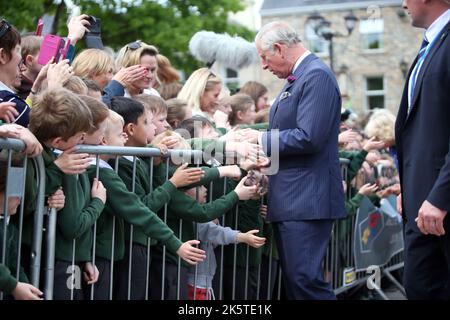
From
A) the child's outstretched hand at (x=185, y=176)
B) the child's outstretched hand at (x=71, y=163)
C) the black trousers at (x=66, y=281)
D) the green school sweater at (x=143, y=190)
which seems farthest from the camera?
the child's outstretched hand at (x=185, y=176)

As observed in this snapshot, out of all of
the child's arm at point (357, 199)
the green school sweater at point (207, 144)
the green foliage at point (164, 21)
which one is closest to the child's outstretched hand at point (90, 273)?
the green school sweater at point (207, 144)

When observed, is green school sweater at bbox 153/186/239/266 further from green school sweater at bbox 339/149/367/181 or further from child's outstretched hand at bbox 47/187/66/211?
green school sweater at bbox 339/149/367/181

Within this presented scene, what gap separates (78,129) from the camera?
13.4ft

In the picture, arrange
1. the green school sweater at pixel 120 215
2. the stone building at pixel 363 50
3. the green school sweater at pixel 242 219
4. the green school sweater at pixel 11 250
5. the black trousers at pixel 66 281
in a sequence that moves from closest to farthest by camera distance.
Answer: the green school sweater at pixel 11 250, the black trousers at pixel 66 281, the green school sweater at pixel 120 215, the green school sweater at pixel 242 219, the stone building at pixel 363 50

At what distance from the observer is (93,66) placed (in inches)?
227

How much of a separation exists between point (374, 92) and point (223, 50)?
35023 millimetres

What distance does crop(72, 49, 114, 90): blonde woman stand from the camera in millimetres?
5773

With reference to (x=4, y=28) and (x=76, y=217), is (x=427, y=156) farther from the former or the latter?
(x=4, y=28)

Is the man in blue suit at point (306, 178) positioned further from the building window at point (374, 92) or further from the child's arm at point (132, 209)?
the building window at point (374, 92)

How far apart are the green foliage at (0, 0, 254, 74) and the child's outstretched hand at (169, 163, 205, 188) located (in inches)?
670

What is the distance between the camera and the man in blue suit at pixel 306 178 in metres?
5.17

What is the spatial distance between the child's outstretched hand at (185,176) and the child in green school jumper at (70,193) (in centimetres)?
61
